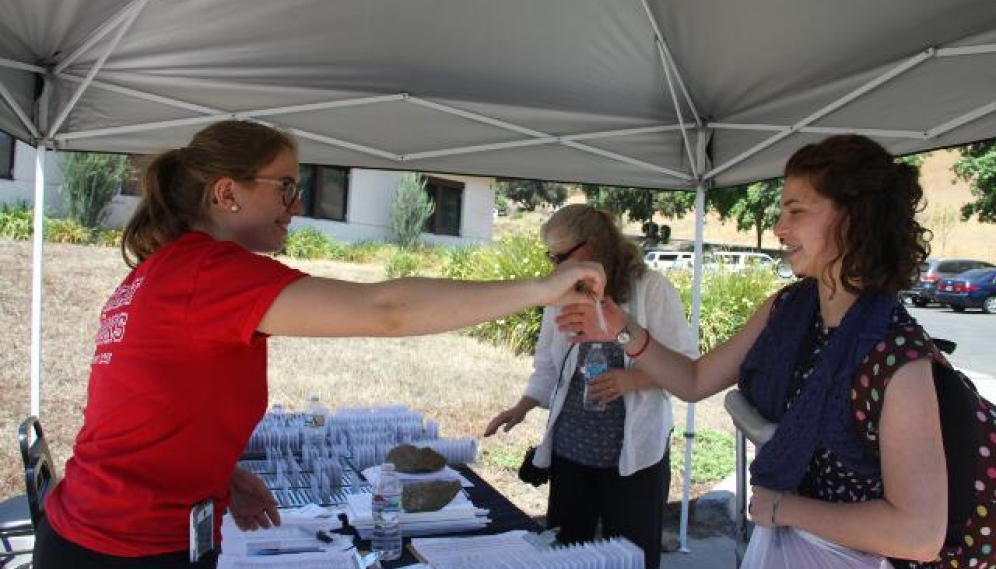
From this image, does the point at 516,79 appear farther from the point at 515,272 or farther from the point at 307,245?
the point at 307,245

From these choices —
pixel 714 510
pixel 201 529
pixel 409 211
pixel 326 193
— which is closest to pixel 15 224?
pixel 326 193

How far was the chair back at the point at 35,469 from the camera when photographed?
7.07 feet

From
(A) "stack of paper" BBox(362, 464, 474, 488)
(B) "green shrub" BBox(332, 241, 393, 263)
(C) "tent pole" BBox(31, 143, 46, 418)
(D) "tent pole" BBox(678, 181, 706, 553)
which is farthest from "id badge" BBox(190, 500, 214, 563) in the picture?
(B) "green shrub" BBox(332, 241, 393, 263)

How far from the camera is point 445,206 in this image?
2070 centimetres

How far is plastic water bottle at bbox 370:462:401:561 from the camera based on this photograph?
2002mm

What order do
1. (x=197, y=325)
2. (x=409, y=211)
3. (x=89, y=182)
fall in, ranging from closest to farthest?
(x=197, y=325) → (x=89, y=182) → (x=409, y=211)

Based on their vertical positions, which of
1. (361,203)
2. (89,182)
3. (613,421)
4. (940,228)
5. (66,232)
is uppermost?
(940,228)

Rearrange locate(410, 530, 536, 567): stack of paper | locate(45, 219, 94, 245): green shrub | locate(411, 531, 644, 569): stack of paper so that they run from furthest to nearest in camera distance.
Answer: locate(45, 219, 94, 245): green shrub → locate(410, 530, 536, 567): stack of paper → locate(411, 531, 644, 569): stack of paper

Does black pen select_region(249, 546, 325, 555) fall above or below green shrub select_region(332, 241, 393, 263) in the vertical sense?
below

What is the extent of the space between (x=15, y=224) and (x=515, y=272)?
8.36 metres

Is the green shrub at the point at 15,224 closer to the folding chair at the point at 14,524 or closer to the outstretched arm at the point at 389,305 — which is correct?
the folding chair at the point at 14,524

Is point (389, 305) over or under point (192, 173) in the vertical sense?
under

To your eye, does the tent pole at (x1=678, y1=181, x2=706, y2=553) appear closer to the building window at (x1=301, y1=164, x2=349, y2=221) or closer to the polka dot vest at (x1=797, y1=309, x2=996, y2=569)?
the polka dot vest at (x1=797, y1=309, x2=996, y2=569)

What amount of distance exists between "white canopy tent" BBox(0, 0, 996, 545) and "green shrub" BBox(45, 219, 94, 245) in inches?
415
